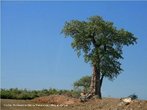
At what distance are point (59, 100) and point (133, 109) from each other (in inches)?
519

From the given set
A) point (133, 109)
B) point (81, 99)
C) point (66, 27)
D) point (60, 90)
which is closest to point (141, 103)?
point (133, 109)

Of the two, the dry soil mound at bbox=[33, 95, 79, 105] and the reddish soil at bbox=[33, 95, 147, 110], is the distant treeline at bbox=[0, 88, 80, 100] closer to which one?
the dry soil mound at bbox=[33, 95, 79, 105]

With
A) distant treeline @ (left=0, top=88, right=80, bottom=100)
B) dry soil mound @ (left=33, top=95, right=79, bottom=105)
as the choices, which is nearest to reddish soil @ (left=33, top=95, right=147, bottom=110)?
dry soil mound @ (left=33, top=95, right=79, bottom=105)

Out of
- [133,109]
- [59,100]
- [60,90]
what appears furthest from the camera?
[60,90]

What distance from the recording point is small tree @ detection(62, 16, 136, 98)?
131ft

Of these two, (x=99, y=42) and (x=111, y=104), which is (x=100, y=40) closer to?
(x=99, y=42)

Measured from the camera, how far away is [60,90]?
5147 cm

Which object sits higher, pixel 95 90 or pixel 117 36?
pixel 117 36

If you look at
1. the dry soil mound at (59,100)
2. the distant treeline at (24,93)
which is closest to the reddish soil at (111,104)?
the dry soil mound at (59,100)

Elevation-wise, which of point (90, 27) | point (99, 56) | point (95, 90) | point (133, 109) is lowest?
point (133, 109)

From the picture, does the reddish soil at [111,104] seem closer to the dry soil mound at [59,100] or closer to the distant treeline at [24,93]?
the dry soil mound at [59,100]

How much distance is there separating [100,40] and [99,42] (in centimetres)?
24

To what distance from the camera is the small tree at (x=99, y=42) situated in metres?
39.9

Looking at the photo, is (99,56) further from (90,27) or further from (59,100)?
(59,100)
